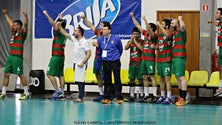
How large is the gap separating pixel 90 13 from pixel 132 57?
3.47 meters

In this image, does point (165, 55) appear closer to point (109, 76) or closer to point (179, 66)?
point (179, 66)

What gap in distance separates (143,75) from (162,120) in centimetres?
389

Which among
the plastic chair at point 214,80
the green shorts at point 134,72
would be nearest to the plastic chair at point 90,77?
the green shorts at point 134,72

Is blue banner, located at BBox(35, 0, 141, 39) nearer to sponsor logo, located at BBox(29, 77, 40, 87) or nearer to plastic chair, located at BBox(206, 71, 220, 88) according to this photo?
sponsor logo, located at BBox(29, 77, 40, 87)

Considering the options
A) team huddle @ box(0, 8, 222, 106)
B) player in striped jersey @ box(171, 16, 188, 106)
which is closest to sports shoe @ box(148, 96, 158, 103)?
team huddle @ box(0, 8, 222, 106)

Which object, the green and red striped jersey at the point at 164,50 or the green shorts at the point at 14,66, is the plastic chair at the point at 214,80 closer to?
the green and red striped jersey at the point at 164,50

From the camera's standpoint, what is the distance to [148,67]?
35.1 ft

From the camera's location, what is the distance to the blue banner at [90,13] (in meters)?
13.8

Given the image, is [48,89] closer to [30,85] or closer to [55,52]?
[30,85]

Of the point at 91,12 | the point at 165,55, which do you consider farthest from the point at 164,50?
the point at 91,12

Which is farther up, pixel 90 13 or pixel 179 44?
pixel 90 13

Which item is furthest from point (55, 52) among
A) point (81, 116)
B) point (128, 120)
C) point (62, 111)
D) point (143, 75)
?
point (128, 120)

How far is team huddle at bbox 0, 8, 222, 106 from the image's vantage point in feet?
33.0

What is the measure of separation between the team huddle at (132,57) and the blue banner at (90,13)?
2652mm
